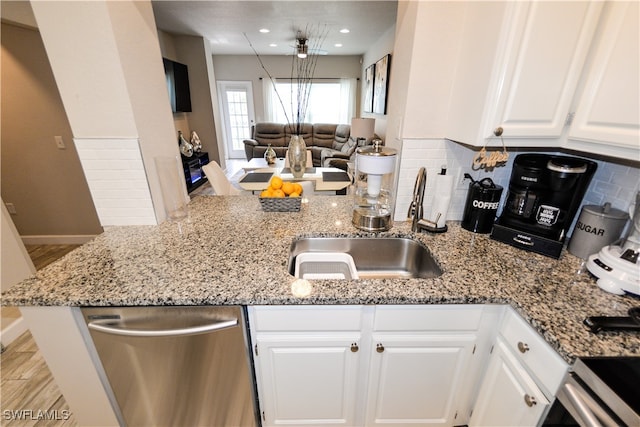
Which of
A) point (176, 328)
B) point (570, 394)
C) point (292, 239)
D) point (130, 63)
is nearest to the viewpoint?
point (570, 394)

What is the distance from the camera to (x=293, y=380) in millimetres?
1091

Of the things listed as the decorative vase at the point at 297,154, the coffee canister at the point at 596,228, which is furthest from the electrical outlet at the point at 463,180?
the decorative vase at the point at 297,154

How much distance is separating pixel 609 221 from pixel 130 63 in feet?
7.04

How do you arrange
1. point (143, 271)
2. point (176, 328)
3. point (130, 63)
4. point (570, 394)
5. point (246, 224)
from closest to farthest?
point (570, 394) → point (176, 328) → point (143, 271) → point (130, 63) → point (246, 224)

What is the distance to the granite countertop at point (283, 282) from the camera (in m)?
0.86

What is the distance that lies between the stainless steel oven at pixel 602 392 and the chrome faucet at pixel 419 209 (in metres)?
0.75

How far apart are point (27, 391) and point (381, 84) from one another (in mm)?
5346

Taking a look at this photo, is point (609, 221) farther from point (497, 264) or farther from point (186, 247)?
point (186, 247)

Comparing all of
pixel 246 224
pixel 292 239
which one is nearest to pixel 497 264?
pixel 292 239

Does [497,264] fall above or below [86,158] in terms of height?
below

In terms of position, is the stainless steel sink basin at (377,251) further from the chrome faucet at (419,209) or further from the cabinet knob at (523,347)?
the cabinet knob at (523,347)

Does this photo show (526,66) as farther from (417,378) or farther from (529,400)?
(417,378)

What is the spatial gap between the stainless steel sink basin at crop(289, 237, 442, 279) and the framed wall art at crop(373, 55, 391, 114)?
3805 millimetres

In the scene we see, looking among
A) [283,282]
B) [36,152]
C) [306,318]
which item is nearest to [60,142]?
[36,152]
